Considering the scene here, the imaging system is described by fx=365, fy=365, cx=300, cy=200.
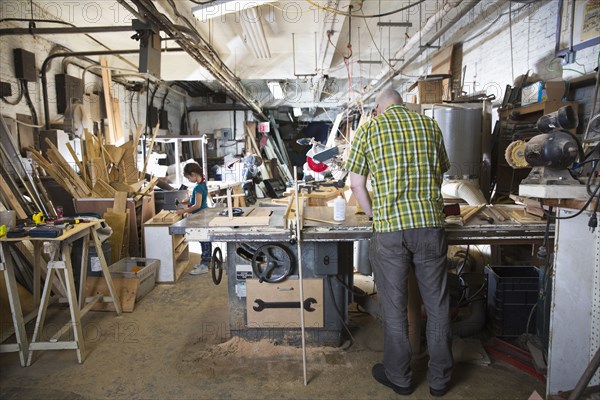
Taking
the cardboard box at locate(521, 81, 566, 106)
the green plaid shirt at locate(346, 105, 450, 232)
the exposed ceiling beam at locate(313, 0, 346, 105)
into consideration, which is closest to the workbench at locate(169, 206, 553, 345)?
the green plaid shirt at locate(346, 105, 450, 232)

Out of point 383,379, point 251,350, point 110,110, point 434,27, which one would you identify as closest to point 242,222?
point 251,350

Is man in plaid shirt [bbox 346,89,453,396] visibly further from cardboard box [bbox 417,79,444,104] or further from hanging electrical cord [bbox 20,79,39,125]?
hanging electrical cord [bbox 20,79,39,125]

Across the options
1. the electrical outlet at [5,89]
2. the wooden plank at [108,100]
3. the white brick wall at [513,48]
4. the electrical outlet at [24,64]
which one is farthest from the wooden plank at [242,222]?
the wooden plank at [108,100]

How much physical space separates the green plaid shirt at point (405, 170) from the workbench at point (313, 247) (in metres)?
0.26

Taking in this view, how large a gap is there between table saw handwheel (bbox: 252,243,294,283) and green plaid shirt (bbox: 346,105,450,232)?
0.65 metres

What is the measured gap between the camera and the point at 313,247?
2268mm

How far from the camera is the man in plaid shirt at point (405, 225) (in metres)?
1.80

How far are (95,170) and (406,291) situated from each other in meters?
3.26

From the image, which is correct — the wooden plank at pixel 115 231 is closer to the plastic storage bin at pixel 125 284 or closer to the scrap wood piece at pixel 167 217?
the plastic storage bin at pixel 125 284

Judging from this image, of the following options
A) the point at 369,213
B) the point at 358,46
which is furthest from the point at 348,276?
the point at 358,46

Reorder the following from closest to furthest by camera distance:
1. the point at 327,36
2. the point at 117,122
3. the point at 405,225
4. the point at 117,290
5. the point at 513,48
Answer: the point at 405,225 → the point at 117,290 → the point at 513,48 → the point at 327,36 → the point at 117,122

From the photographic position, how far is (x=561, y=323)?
1715 mm

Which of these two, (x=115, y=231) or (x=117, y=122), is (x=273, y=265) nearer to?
(x=115, y=231)

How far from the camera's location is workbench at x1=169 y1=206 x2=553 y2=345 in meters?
2.04
